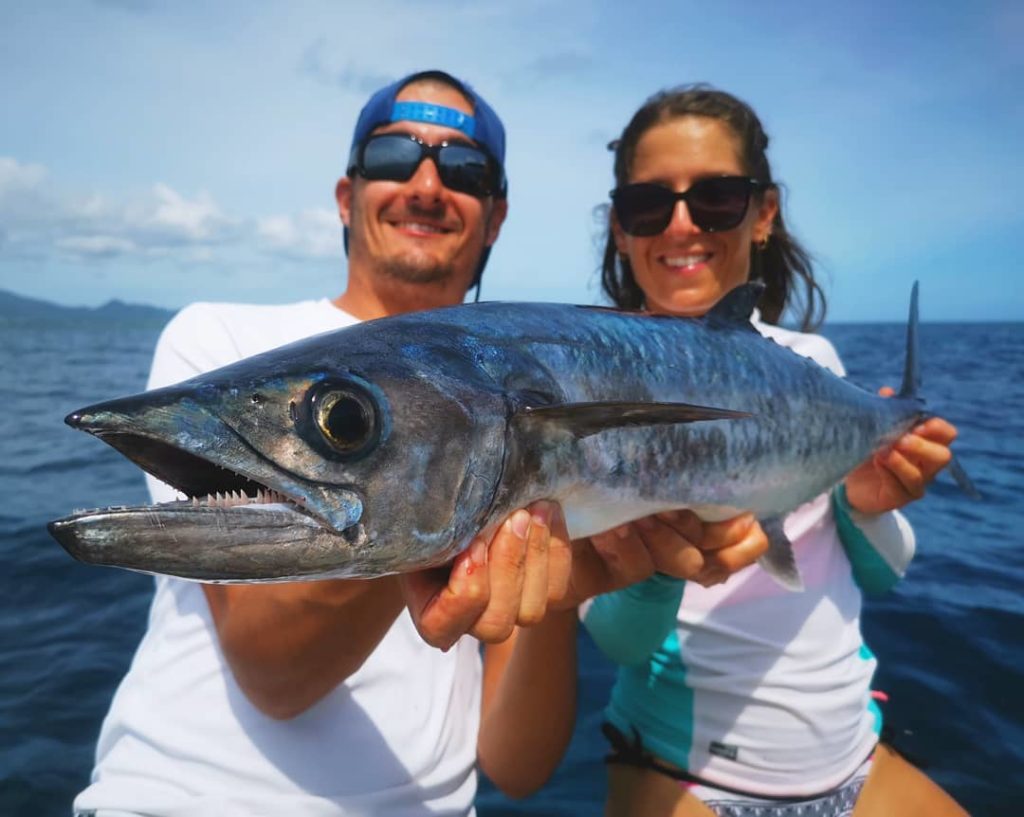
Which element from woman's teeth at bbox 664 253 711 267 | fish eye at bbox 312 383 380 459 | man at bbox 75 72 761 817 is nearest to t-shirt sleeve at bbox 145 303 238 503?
man at bbox 75 72 761 817

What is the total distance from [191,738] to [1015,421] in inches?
629

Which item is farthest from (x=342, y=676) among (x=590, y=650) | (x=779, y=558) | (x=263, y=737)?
(x=590, y=650)

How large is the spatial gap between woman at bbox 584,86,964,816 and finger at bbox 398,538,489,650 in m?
1.17

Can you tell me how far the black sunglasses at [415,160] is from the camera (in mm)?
3402

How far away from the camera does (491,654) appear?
10.7ft

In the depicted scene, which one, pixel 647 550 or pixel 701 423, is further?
pixel 647 550

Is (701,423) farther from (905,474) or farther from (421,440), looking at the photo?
(905,474)

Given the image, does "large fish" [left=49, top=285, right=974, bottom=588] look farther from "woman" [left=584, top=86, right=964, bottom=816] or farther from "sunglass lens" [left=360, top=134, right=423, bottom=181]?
"sunglass lens" [left=360, top=134, right=423, bottom=181]

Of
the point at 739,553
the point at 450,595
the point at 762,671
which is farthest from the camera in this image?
the point at 762,671

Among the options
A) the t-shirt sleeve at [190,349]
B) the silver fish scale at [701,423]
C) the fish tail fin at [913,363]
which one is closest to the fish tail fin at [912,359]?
the fish tail fin at [913,363]

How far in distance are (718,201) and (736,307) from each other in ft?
3.23

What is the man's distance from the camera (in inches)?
66.0

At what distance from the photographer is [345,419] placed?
1282 millimetres

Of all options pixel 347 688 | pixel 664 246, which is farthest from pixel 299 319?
pixel 664 246
